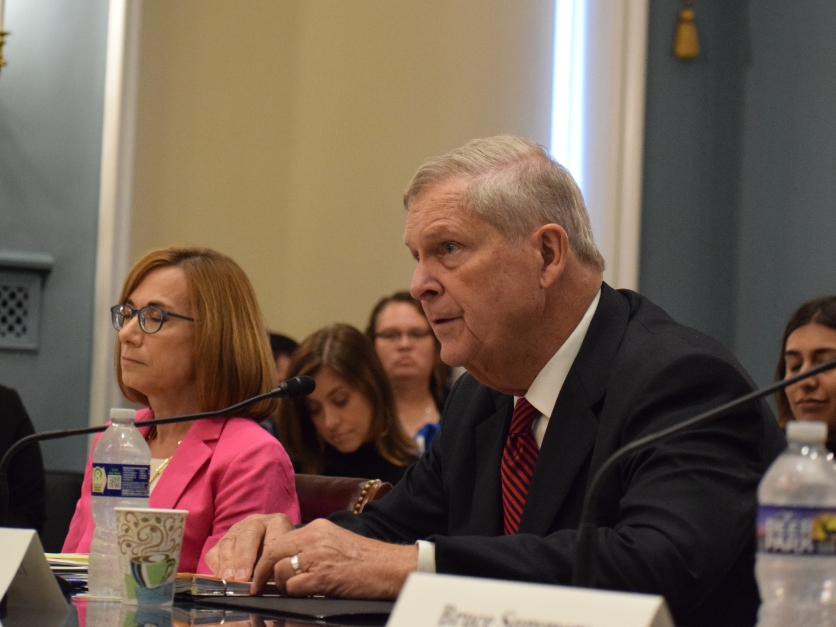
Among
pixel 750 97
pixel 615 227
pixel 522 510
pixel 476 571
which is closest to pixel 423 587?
pixel 476 571

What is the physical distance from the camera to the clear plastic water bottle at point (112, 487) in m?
1.67

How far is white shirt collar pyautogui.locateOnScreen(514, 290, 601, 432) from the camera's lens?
6.62 ft

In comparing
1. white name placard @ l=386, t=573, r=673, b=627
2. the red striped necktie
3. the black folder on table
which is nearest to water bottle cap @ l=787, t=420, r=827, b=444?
white name placard @ l=386, t=573, r=673, b=627

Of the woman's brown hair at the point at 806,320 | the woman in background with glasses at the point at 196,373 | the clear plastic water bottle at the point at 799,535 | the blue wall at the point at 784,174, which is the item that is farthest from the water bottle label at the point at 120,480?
the blue wall at the point at 784,174

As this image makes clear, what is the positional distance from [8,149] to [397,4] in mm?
1778

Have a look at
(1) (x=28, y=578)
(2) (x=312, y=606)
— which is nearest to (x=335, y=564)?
(2) (x=312, y=606)

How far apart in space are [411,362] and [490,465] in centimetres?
249

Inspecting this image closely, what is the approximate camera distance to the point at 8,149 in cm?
447

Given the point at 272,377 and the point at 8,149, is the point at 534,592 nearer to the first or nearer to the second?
the point at 272,377

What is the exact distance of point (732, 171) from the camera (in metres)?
4.74

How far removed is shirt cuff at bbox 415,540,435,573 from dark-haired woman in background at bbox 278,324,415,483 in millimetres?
2244

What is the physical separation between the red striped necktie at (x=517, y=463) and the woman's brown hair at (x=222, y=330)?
0.75m

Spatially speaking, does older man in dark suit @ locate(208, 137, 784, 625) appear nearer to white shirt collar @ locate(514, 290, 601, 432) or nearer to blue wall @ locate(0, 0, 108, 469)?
white shirt collar @ locate(514, 290, 601, 432)

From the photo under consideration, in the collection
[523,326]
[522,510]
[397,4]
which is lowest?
[522,510]
